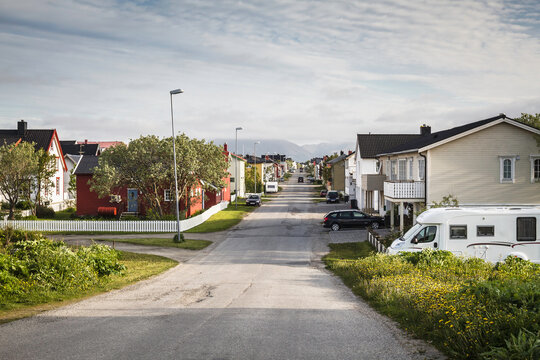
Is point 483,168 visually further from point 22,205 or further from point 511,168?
point 22,205

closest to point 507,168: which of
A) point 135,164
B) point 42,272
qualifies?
point 135,164

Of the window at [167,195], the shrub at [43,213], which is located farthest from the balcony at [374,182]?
the shrub at [43,213]

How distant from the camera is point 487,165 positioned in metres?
28.9

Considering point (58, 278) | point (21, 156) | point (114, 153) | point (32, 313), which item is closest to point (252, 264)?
point (58, 278)

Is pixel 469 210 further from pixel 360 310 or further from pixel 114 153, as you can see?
pixel 114 153

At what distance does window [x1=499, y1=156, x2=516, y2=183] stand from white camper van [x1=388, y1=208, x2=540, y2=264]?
9.51m

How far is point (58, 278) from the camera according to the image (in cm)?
1437

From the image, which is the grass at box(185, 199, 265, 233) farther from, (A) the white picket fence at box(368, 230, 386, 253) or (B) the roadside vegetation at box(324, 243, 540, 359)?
(B) the roadside vegetation at box(324, 243, 540, 359)

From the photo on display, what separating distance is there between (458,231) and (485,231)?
3.58 feet

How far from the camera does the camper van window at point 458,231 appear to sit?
65.1ft

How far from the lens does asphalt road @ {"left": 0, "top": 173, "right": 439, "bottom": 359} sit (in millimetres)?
8188

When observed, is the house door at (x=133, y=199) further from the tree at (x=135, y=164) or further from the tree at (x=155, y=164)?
the tree at (x=135, y=164)

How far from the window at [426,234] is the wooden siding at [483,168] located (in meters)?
9.57

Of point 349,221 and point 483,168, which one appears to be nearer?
point 483,168
